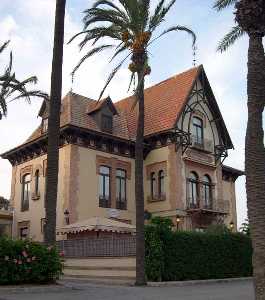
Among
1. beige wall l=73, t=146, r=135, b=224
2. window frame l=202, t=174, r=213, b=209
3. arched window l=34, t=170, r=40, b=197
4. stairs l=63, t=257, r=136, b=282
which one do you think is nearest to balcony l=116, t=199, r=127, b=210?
beige wall l=73, t=146, r=135, b=224

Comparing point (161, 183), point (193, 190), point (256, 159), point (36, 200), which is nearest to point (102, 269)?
point (36, 200)

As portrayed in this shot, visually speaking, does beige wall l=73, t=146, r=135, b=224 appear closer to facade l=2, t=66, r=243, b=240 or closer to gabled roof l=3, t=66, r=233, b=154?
facade l=2, t=66, r=243, b=240

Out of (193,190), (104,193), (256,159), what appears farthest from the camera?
(193,190)

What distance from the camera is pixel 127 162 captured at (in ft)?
117

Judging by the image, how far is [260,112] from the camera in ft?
35.2

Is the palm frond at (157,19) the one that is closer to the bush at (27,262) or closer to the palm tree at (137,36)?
the palm tree at (137,36)

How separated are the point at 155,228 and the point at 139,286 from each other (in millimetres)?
2916

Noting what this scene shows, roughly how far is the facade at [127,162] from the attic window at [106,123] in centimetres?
7

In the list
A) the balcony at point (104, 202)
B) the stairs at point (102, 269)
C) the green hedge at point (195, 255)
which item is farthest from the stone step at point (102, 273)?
the balcony at point (104, 202)

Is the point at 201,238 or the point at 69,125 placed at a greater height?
the point at 69,125

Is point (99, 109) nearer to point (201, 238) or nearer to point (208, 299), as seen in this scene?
point (201, 238)

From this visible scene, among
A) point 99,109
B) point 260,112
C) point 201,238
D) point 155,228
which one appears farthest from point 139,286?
point 99,109

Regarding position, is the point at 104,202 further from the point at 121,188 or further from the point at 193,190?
the point at 193,190

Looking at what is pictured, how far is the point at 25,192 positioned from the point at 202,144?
1284cm
